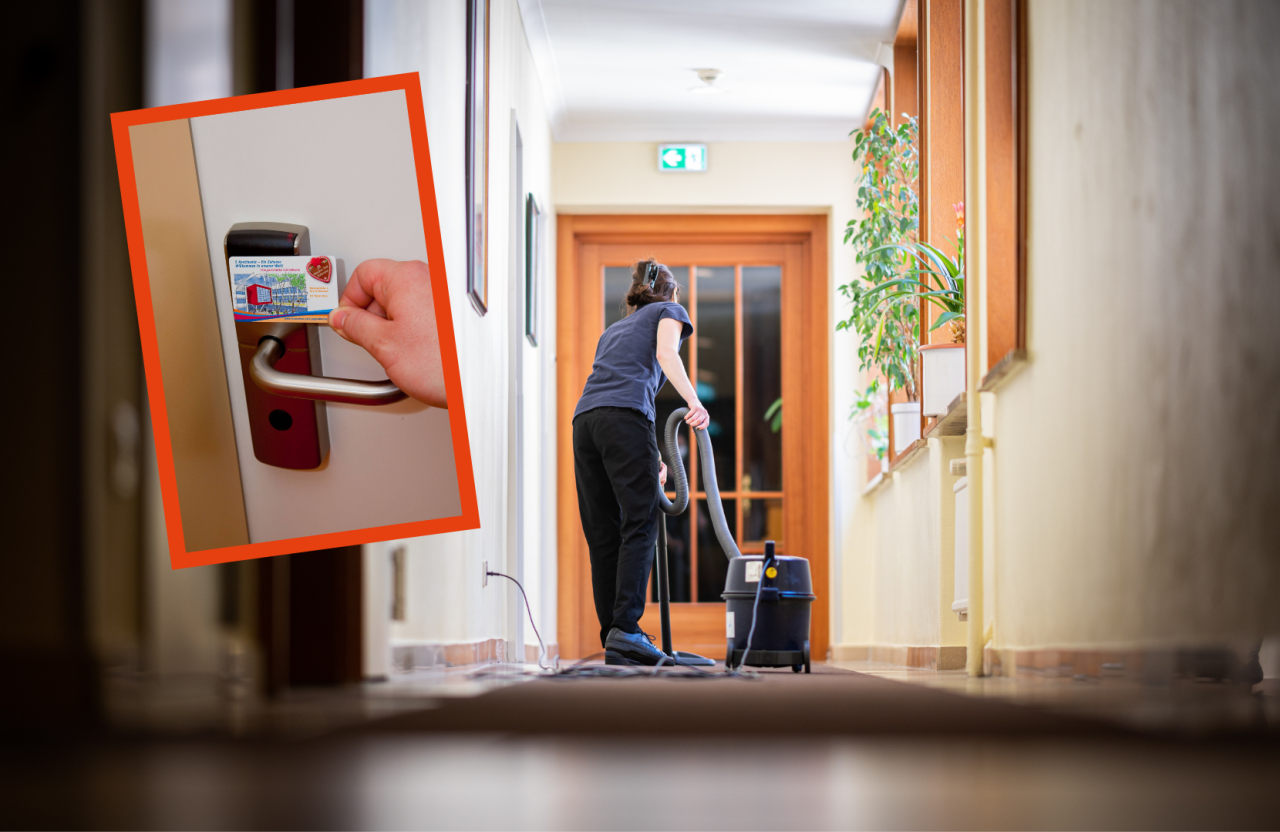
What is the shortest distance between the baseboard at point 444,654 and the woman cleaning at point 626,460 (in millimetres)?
654

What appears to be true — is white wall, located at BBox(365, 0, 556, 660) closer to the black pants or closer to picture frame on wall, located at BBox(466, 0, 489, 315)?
picture frame on wall, located at BBox(466, 0, 489, 315)

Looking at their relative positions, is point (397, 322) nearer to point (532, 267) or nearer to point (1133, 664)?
point (1133, 664)

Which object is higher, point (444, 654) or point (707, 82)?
point (707, 82)

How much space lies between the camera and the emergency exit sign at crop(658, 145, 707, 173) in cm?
564

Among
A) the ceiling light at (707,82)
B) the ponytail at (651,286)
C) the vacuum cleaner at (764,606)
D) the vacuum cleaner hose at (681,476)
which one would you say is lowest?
the vacuum cleaner at (764,606)

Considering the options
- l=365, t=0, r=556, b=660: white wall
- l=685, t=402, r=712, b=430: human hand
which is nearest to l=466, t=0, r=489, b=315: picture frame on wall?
l=365, t=0, r=556, b=660: white wall

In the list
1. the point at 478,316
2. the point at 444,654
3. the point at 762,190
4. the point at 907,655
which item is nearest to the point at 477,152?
the point at 478,316

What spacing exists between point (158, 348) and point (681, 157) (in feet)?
16.5

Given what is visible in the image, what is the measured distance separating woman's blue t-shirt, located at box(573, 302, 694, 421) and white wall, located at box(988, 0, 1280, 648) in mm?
1334

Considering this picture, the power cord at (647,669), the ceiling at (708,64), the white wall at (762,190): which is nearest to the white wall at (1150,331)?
the power cord at (647,669)

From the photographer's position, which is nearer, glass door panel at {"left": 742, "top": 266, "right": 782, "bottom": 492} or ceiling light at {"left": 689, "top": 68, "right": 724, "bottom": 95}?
ceiling light at {"left": 689, "top": 68, "right": 724, "bottom": 95}

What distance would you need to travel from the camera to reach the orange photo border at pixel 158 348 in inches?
29.8

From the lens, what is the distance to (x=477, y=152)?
7.45ft

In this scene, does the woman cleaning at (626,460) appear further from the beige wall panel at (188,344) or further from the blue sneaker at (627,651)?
the beige wall panel at (188,344)
